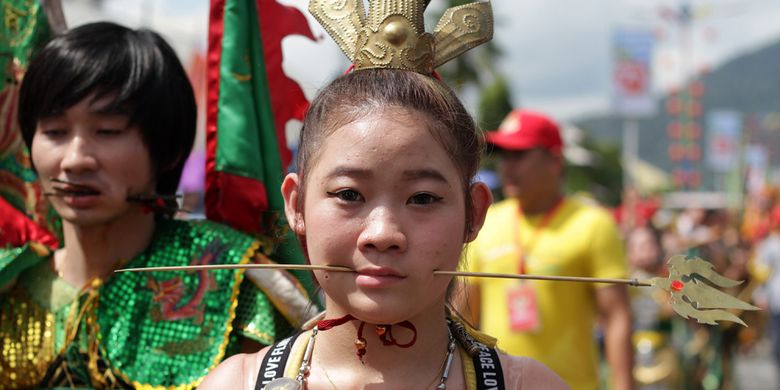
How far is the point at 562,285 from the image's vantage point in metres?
4.13

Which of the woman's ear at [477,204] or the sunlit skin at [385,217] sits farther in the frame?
the woman's ear at [477,204]

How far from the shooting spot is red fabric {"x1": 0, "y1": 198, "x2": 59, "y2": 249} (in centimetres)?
261

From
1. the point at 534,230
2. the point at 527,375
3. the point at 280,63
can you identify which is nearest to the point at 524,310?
the point at 534,230

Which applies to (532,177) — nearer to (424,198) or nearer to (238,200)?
(238,200)

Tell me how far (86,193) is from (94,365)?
0.42m

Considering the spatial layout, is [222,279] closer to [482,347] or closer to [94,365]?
[94,365]

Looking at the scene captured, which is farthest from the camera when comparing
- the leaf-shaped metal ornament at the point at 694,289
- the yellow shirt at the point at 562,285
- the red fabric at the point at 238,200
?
the yellow shirt at the point at 562,285

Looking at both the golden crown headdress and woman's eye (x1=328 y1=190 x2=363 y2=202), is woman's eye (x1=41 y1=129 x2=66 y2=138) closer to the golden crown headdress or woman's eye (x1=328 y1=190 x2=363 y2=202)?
the golden crown headdress

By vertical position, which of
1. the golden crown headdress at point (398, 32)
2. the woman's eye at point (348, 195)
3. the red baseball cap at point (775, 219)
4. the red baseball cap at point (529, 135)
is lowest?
the red baseball cap at point (775, 219)

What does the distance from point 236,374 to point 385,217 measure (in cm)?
44

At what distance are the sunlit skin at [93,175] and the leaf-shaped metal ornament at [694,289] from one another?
132cm

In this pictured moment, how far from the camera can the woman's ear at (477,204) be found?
1.91m

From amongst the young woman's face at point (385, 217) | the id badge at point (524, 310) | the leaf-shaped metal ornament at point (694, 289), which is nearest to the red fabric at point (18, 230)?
the young woman's face at point (385, 217)

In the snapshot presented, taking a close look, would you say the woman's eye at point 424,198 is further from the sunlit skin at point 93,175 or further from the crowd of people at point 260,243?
the sunlit skin at point 93,175
